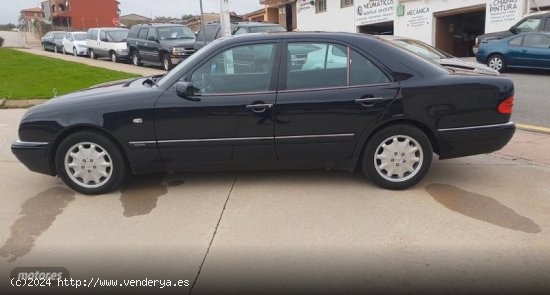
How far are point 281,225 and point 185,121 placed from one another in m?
1.33

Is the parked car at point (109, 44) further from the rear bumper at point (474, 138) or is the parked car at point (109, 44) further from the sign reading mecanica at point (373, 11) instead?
the rear bumper at point (474, 138)

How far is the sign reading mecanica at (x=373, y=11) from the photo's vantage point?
2505 cm

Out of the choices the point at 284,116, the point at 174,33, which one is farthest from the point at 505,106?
the point at 174,33

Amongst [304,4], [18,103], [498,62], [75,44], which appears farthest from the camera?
[304,4]

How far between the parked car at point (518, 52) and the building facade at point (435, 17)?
237 inches

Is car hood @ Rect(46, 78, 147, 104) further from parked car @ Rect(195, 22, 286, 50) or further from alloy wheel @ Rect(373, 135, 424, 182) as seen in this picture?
parked car @ Rect(195, 22, 286, 50)

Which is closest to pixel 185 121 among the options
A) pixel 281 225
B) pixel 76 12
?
pixel 281 225

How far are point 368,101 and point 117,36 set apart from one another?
17.5 meters

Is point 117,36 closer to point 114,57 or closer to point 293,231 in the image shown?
point 114,57

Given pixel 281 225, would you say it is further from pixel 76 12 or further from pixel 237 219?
pixel 76 12

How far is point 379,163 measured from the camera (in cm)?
432

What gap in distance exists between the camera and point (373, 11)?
26.4 metres

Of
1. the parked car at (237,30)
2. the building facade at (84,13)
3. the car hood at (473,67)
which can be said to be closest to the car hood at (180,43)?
the parked car at (237,30)

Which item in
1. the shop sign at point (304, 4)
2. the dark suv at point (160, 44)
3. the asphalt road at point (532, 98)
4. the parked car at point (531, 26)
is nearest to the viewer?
the asphalt road at point (532, 98)
